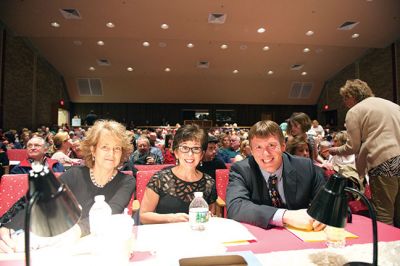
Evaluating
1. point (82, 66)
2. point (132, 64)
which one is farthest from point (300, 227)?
point (82, 66)

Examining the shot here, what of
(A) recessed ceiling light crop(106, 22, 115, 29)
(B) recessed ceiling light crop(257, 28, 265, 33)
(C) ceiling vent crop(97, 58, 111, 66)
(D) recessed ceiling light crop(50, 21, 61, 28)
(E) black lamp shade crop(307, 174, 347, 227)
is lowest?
(E) black lamp shade crop(307, 174, 347, 227)

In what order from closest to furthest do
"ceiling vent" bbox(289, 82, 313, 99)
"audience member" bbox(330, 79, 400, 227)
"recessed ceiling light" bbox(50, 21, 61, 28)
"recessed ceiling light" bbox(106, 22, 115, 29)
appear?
"audience member" bbox(330, 79, 400, 227), "recessed ceiling light" bbox(106, 22, 115, 29), "recessed ceiling light" bbox(50, 21, 61, 28), "ceiling vent" bbox(289, 82, 313, 99)

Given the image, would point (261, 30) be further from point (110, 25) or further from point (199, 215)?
point (199, 215)

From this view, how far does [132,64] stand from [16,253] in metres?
13.7

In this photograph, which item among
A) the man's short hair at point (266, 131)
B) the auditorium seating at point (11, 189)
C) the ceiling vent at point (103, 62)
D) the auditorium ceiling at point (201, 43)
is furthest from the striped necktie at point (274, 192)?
the ceiling vent at point (103, 62)

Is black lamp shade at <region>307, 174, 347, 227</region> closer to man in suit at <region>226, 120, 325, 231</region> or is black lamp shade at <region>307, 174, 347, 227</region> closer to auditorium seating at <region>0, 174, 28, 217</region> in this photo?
man in suit at <region>226, 120, 325, 231</region>

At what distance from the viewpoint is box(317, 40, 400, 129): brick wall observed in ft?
39.0

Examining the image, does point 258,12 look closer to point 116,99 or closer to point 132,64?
point 132,64

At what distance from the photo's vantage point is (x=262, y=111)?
59.1 ft

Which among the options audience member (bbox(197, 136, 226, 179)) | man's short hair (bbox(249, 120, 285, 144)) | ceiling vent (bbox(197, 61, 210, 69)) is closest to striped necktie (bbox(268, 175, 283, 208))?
man's short hair (bbox(249, 120, 285, 144))

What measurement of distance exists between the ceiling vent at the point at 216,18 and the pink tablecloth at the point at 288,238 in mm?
8753

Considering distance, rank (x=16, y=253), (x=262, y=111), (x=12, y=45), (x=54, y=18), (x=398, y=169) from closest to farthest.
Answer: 1. (x=16, y=253)
2. (x=398, y=169)
3. (x=54, y=18)
4. (x=12, y=45)
5. (x=262, y=111)

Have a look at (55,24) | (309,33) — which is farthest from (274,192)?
(55,24)

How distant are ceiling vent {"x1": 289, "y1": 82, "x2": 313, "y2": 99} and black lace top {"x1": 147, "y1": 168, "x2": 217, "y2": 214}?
52.0 ft
